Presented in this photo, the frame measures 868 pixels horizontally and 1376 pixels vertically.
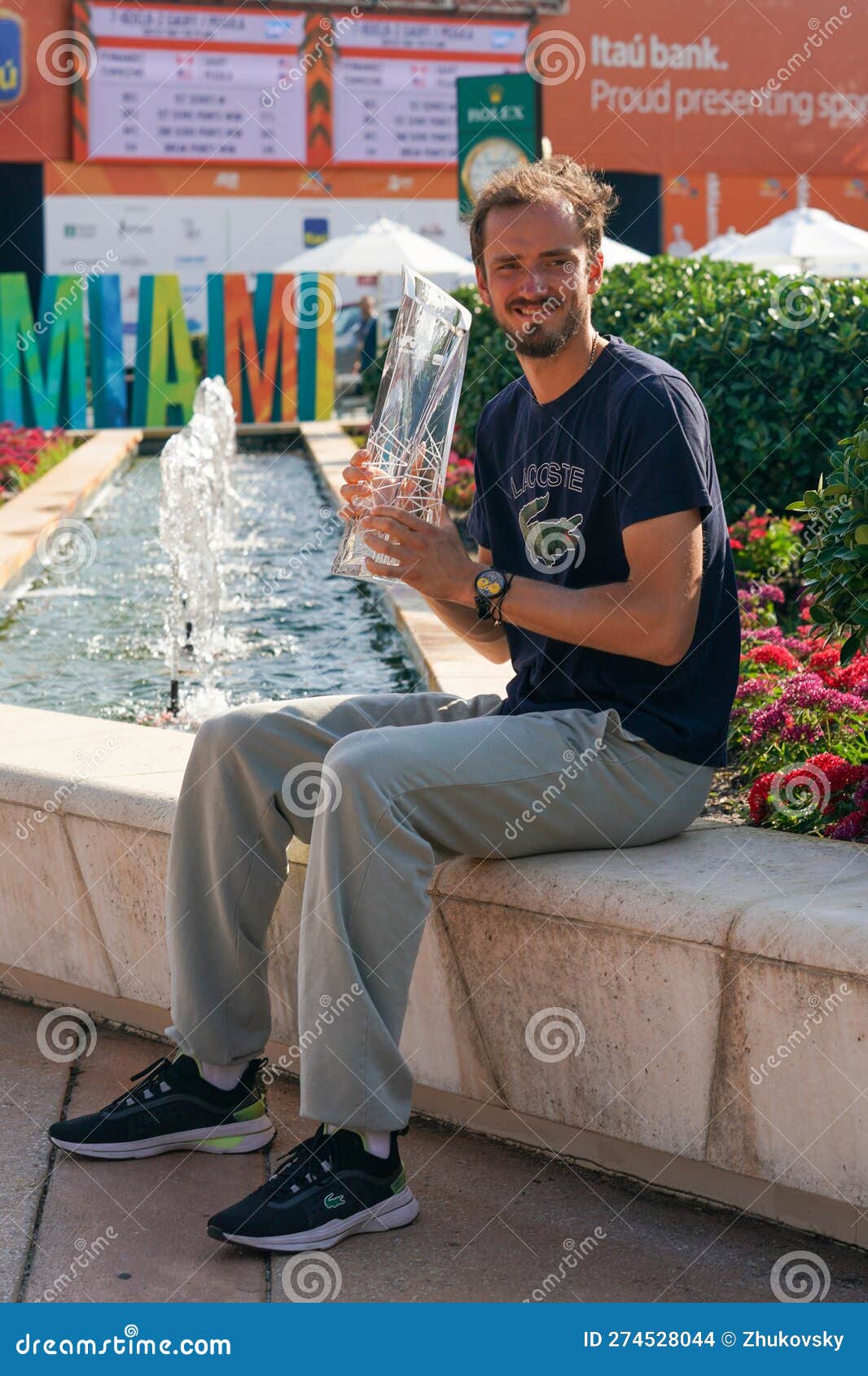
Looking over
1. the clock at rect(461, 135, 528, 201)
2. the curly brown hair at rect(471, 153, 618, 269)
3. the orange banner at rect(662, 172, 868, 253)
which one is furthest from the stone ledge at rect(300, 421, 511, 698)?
the orange banner at rect(662, 172, 868, 253)

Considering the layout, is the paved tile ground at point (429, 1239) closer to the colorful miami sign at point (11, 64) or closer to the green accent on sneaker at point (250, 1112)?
the green accent on sneaker at point (250, 1112)

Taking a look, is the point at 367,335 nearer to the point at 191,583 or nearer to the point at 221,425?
the point at 221,425

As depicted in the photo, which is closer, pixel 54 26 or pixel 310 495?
pixel 310 495

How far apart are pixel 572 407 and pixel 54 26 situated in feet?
65.9

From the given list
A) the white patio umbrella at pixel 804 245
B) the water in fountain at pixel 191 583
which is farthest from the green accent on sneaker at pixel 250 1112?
the white patio umbrella at pixel 804 245

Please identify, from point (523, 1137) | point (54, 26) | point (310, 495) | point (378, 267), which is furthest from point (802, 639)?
point (54, 26)

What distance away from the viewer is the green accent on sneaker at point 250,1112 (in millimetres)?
2686

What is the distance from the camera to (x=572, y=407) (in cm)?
270

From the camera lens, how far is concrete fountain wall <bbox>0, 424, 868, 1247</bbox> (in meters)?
2.21

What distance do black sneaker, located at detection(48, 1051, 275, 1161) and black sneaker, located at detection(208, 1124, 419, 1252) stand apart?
11.5 inches

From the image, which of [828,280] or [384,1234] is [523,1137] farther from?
[828,280]

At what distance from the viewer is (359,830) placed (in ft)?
7.75

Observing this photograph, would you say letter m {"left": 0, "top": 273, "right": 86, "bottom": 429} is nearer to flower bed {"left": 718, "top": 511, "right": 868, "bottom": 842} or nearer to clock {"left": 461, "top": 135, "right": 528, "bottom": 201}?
clock {"left": 461, "top": 135, "right": 528, "bottom": 201}

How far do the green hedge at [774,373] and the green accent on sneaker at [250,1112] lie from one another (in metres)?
3.87
